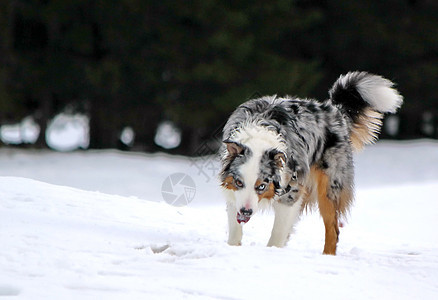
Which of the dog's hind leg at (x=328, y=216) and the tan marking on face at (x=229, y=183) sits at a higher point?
the tan marking on face at (x=229, y=183)

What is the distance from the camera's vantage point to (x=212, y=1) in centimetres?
1603

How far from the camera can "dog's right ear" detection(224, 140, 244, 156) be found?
17.9 ft

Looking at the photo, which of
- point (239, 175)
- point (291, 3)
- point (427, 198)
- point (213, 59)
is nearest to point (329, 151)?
point (239, 175)

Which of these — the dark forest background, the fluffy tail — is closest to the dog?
the fluffy tail

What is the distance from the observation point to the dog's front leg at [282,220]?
616 cm

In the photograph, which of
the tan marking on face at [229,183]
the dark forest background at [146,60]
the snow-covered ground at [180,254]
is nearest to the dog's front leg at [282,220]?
the snow-covered ground at [180,254]

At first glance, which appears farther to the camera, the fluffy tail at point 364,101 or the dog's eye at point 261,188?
the fluffy tail at point 364,101

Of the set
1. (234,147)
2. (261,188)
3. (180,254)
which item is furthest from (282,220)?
(180,254)

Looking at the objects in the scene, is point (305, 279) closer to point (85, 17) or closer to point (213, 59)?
point (213, 59)

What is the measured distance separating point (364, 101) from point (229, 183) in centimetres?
224

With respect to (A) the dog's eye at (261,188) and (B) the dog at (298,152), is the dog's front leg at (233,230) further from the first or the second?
(A) the dog's eye at (261,188)

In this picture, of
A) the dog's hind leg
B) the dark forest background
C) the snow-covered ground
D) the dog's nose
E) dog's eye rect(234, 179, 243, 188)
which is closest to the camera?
the snow-covered ground

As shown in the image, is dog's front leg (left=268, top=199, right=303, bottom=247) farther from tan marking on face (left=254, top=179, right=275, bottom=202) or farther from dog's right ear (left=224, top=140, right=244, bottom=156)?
dog's right ear (left=224, top=140, right=244, bottom=156)

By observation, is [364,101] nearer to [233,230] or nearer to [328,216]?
[328,216]
